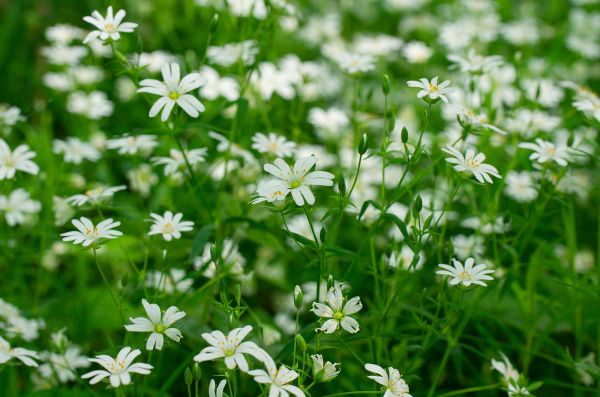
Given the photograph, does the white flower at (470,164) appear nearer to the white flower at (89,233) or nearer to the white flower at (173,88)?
the white flower at (173,88)

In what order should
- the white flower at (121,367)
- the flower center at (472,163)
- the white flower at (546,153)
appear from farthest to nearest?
the white flower at (546,153), the flower center at (472,163), the white flower at (121,367)

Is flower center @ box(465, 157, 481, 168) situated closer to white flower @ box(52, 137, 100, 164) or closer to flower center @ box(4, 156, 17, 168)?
flower center @ box(4, 156, 17, 168)

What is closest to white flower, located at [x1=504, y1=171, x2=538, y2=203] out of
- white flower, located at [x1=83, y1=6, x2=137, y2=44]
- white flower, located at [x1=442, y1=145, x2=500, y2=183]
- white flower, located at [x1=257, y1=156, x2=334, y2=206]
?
white flower, located at [x1=442, y1=145, x2=500, y2=183]

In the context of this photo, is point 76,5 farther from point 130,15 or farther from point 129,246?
point 129,246

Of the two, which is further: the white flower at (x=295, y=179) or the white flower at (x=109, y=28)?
the white flower at (x=109, y=28)

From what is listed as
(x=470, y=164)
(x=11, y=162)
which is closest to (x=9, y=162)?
(x=11, y=162)

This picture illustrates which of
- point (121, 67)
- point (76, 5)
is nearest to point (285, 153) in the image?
point (121, 67)

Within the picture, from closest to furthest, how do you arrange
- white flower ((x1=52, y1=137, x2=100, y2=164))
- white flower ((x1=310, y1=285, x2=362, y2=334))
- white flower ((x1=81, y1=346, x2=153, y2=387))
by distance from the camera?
white flower ((x1=81, y1=346, x2=153, y2=387)) < white flower ((x1=310, y1=285, x2=362, y2=334)) < white flower ((x1=52, y1=137, x2=100, y2=164))

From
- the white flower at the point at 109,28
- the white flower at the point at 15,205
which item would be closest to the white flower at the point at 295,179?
the white flower at the point at 109,28
